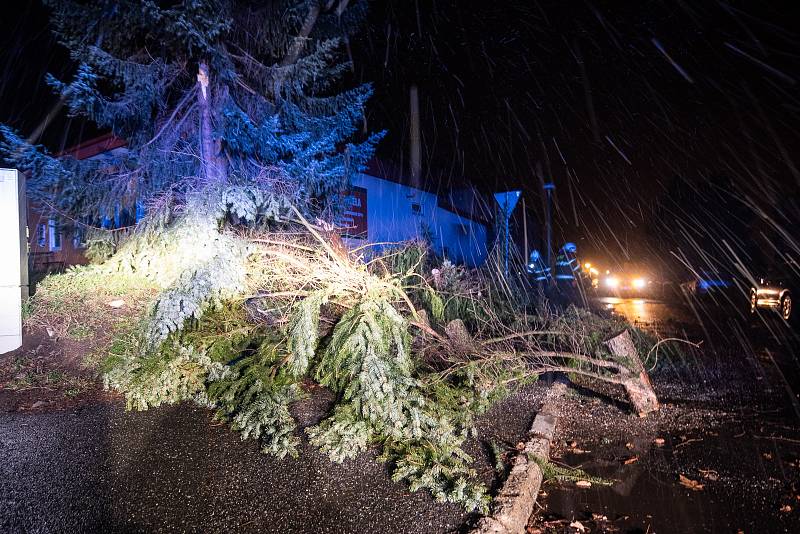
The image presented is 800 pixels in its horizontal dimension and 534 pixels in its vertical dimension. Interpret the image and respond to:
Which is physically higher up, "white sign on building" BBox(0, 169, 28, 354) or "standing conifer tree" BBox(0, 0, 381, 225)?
"standing conifer tree" BBox(0, 0, 381, 225)

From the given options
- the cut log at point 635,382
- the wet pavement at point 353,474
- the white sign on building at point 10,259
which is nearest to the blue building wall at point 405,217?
the white sign on building at point 10,259

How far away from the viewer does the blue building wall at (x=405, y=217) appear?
53.1 feet

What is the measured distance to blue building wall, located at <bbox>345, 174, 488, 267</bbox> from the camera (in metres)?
16.2

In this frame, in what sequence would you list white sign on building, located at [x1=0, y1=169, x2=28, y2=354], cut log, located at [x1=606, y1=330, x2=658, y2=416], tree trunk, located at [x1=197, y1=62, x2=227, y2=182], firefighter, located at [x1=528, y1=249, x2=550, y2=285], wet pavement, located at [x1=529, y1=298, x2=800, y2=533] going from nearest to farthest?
1. wet pavement, located at [x1=529, y1=298, x2=800, y2=533]
2. cut log, located at [x1=606, y1=330, x2=658, y2=416]
3. white sign on building, located at [x1=0, y1=169, x2=28, y2=354]
4. tree trunk, located at [x1=197, y1=62, x2=227, y2=182]
5. firefighter, located at [x1=528, y1=249, x2=550, y2=285]

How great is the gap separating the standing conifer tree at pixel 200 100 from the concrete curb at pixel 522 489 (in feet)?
15.7

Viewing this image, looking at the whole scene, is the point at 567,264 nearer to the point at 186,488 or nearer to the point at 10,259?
the point at 10,259

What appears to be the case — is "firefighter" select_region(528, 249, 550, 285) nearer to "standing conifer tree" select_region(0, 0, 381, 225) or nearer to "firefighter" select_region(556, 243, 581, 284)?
"firefighter" select_region(556, 243, 581, 284)

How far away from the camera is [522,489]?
3.43 m

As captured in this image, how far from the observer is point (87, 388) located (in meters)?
6.01

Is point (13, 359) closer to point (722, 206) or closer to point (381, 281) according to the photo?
point (381, 281)

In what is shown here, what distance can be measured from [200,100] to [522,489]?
823 cm

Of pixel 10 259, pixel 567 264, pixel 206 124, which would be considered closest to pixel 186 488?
pixel 10 259

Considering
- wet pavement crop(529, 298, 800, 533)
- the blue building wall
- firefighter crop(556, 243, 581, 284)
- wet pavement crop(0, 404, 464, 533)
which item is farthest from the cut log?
firefighter crop(556, 243, 581, 284)

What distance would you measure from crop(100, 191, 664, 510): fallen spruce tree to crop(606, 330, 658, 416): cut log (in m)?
0.06
